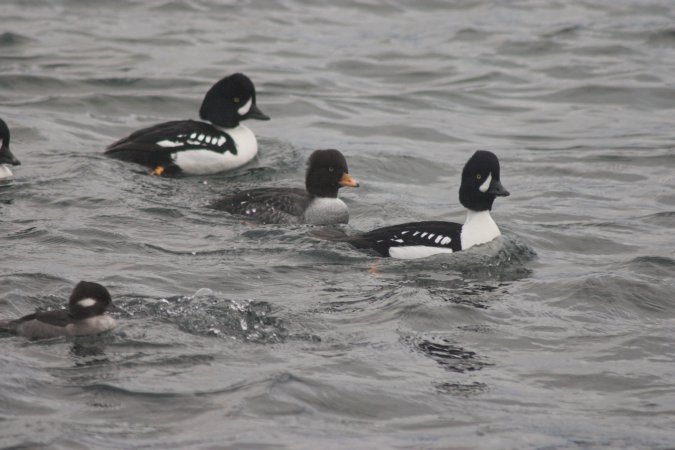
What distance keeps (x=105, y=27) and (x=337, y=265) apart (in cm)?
1270

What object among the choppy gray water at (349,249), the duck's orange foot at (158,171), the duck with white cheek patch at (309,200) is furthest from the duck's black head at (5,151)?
the duck with white cheek patch at (309,200)

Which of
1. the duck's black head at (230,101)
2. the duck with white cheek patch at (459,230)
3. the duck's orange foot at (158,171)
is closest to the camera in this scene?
the duck with white cheek patch at (459,230)

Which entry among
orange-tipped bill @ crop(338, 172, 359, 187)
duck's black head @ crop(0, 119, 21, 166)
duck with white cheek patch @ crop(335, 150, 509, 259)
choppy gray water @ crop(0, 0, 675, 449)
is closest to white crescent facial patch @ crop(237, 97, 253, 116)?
choppy gray water @ crop(0, 0, 675, 449)

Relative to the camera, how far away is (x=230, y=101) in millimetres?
15781

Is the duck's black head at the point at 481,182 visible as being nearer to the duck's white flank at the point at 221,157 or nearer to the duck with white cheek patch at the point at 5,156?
the duck's white flank at the point at 221,157

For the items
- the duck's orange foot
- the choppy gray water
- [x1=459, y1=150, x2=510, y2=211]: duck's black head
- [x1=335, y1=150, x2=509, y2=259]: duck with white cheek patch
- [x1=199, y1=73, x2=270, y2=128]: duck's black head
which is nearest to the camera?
the choppy gray water

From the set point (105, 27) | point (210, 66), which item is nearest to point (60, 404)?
point (210, 66)

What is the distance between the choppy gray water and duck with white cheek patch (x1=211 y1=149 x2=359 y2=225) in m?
0.24

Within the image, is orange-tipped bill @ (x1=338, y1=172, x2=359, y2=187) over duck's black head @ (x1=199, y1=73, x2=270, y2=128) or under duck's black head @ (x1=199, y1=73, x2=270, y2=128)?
under

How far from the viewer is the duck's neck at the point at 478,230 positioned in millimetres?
11945

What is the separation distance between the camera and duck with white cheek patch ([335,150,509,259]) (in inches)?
462

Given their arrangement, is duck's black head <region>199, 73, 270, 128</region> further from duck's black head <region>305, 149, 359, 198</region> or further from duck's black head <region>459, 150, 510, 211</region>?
duck's black head <region>459, 150, 510, 211</region>

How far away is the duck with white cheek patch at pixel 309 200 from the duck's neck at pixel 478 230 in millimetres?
1706

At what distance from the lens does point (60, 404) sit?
808 cm
